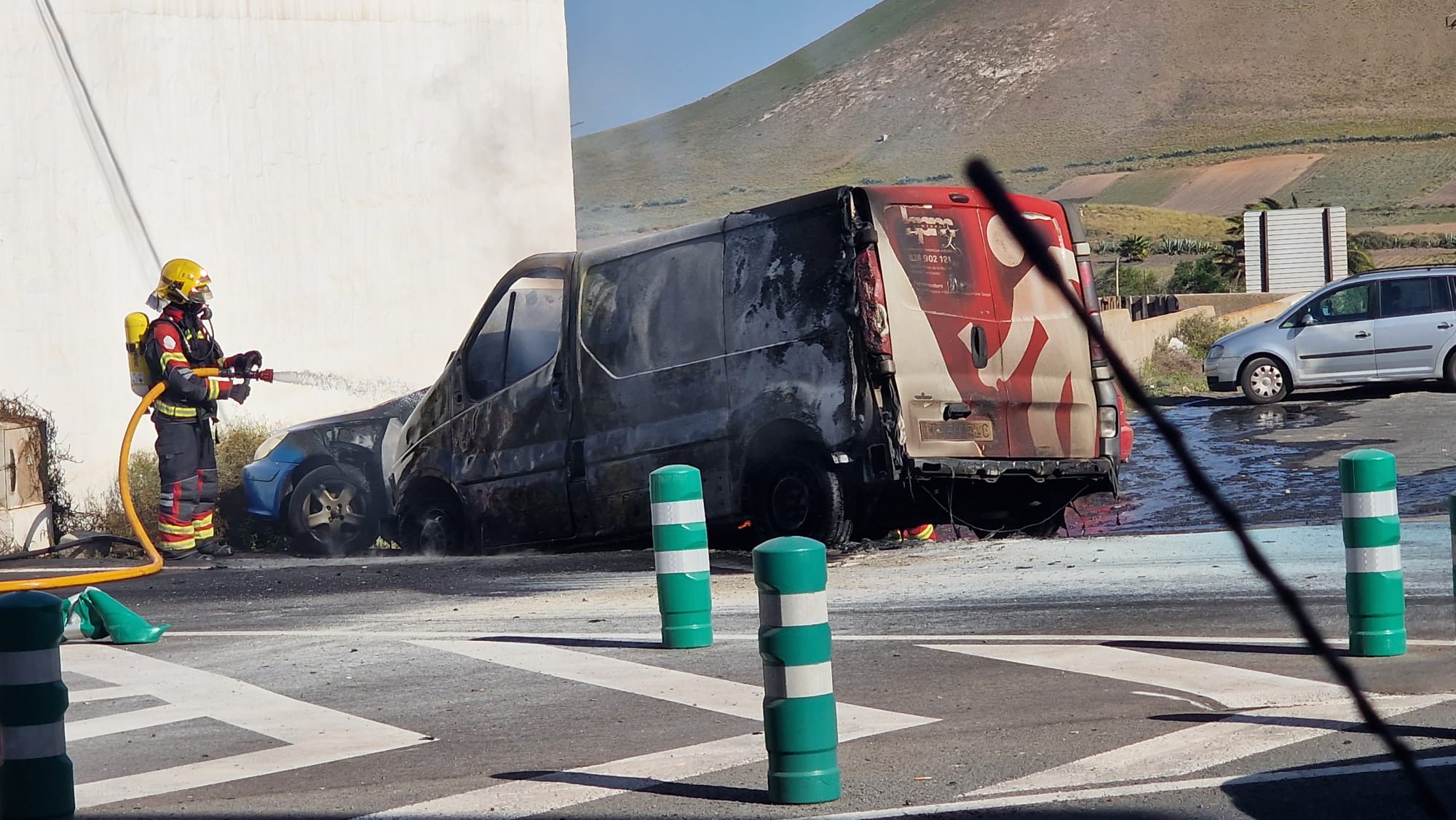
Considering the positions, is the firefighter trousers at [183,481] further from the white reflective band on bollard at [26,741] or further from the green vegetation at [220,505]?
the white reflective band on bollard at [26,741]

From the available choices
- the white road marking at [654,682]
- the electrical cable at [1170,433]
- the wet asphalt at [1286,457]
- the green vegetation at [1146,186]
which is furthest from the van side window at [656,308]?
the green vegetation at [1146,186]

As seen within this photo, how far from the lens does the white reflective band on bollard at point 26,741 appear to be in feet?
12.7

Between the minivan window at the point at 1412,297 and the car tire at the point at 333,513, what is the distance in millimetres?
14321

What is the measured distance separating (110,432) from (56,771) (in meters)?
12.1

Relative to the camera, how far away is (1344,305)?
2155 centimetres

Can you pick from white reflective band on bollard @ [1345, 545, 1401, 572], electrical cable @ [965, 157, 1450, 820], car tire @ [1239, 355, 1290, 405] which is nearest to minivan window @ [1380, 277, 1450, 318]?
car tire @ [1239, 355, 1290, 405]

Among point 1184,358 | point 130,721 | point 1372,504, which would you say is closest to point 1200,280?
point 1184,358

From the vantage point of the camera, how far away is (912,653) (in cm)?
699

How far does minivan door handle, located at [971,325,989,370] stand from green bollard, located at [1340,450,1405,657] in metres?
3.37

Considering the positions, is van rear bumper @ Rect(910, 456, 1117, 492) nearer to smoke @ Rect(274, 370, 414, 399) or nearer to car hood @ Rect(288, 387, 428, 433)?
car hood @ Rect(288, 387, 428, 433)

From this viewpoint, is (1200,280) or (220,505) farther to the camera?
(1200,280)

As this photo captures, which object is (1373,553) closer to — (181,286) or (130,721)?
(130,721)

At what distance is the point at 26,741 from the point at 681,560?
370 centimetres

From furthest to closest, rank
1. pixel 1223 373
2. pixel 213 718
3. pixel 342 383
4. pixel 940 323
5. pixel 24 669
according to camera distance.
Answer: pixel 1223 373, pixel 342 383, pixel 940 323, pixel 213 718, pixel 24 669
